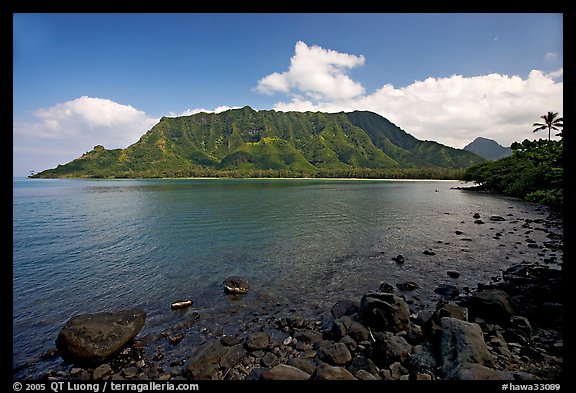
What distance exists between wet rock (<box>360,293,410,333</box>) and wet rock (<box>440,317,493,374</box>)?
1.39 meters

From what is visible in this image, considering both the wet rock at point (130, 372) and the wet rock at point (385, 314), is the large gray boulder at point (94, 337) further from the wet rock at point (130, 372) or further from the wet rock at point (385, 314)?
the wet rock at point (385, 314)

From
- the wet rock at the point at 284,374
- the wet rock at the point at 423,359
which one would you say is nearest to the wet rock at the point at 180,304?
the wet rock at the point at 284,374

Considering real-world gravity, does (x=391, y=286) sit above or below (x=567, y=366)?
below

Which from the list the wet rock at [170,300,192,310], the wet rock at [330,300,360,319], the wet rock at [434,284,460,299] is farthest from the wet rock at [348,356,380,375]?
the wet rock at [170,300,192,310]

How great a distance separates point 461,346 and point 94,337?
10921mm

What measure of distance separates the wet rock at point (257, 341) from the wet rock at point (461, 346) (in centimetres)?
527

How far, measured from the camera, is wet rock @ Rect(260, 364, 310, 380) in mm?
6556

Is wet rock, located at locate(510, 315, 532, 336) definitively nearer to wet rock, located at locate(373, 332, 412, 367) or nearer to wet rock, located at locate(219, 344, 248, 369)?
wet rock, located at locate(373, 332, 412, 367)

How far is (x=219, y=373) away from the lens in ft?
25.0

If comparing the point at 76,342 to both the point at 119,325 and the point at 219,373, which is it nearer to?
the point at 119,325

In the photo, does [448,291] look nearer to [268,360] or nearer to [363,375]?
[363,375]

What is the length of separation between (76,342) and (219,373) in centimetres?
463
